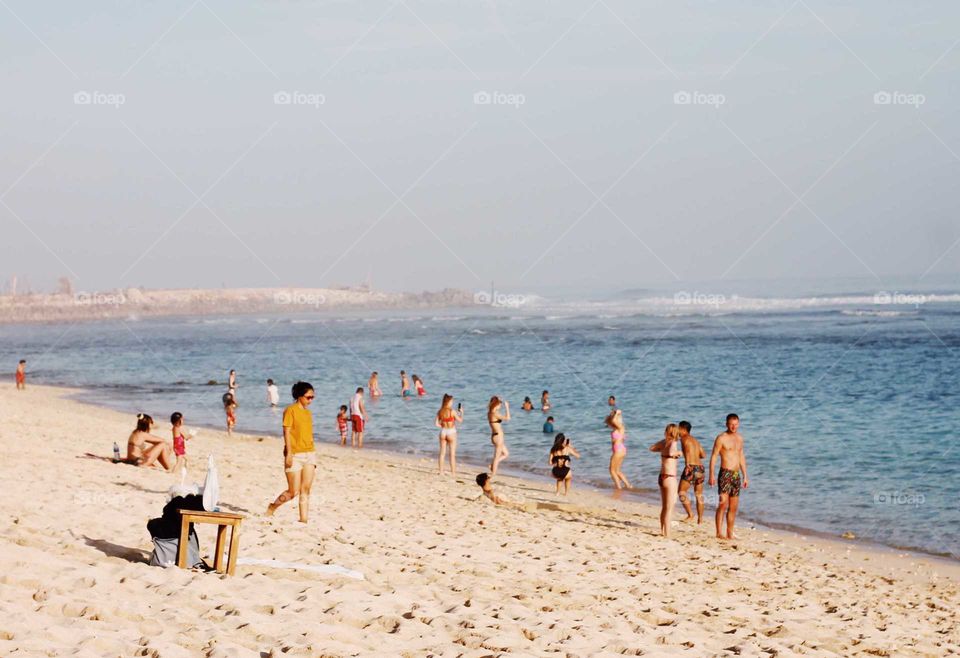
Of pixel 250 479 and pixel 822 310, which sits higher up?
pixel 822 310

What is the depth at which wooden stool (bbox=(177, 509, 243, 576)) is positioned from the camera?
311 inches

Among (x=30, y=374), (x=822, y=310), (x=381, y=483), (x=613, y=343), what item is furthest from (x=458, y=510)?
(x=822, y=310)

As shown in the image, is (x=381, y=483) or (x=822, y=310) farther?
(x=822, y=310)

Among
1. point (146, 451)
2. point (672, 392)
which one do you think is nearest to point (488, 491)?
point (146, 451)

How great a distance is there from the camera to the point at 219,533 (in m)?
8.07

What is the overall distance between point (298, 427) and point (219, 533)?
8.94 feet

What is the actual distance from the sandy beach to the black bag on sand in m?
0.16

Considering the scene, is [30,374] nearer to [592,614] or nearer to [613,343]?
[613,343]

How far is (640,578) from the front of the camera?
32.4ft

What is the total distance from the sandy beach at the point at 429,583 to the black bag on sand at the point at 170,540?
156 millimetres

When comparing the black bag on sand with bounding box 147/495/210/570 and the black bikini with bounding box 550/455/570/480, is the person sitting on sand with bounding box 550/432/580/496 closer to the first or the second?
the black bikini with bounding box 550/455/570/480

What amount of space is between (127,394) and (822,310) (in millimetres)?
90842

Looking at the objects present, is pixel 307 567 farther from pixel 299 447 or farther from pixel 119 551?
pixel 299 447

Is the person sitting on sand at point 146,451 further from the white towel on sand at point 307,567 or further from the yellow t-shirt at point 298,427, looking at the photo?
the white towel on sand at point 307,567
